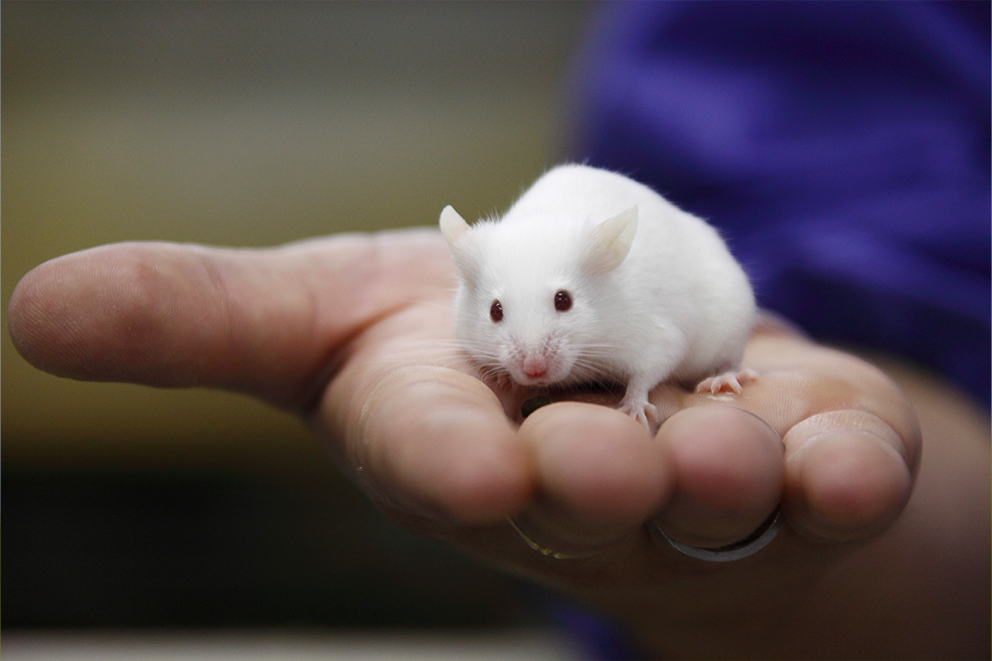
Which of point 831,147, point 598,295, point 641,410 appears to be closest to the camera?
point 641,410

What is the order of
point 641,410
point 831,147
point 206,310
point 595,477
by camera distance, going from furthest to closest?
point 831,147, point 206,310, point 641,410, point 595,477

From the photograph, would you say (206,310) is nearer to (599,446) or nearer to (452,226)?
(452,226)

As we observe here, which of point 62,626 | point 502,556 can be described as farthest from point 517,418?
point 62,626

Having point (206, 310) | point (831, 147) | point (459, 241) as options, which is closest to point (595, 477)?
point (459, 241)

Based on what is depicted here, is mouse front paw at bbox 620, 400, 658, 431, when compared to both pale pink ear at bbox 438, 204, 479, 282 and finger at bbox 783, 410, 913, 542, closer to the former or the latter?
finger at bbox 783, 410, 913, 542

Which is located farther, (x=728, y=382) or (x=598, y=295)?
(x=598, y=295)

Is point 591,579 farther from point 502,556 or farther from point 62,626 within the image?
point 62,626

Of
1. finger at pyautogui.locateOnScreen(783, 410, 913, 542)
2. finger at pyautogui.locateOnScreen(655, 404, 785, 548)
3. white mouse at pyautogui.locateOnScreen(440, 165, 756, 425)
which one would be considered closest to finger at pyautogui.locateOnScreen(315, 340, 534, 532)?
finger at pyautogui.locateOnScreen(655, 404, 785, 548)

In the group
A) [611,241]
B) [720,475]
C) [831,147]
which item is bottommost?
[720,475]
